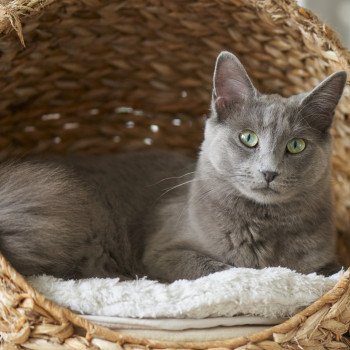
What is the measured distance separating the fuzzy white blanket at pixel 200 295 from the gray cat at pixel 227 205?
17cm

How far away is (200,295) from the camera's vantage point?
1.30 metres

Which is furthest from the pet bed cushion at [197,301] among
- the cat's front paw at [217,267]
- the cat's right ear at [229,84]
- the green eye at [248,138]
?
the cat's right ear at [229,84]

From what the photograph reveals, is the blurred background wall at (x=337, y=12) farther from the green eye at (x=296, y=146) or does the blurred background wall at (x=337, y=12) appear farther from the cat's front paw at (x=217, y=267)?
the cat's front paw at (x=217, y=267)

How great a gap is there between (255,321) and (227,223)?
13.7 inches

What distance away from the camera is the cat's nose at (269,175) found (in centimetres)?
144

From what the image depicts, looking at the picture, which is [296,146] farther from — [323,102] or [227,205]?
[227,205]

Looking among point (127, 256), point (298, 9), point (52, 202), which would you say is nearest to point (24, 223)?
point (52, 202)

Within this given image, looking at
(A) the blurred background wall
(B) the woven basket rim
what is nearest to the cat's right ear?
(B) the woven basket rim

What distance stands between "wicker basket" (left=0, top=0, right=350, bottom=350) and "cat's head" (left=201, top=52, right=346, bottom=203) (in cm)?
16

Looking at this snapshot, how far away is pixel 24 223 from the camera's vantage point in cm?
144

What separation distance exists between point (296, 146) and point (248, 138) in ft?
0.42

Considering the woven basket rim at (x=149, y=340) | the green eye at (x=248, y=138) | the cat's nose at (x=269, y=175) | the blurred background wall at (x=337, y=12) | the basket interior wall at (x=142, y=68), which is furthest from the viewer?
the blurred background wall at (x=337, y=12)

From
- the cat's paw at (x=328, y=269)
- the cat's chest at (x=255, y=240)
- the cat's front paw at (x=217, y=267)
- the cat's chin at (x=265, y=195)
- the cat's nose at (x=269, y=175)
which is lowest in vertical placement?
the cat's paw at (x=328, y=269)

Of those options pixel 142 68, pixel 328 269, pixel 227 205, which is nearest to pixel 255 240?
pixel 227 205
